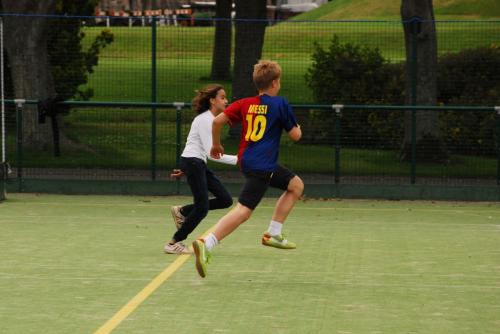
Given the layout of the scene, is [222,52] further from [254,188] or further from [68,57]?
[254,188]

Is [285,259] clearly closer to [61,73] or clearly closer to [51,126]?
[51,126]

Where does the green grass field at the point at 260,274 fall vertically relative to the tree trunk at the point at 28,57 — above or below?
below

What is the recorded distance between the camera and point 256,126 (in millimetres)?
11164

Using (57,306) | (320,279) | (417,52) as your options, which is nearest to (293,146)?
(417,52)

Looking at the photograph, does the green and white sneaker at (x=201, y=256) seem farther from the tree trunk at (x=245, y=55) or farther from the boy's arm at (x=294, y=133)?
the tree trunk at (x=245, y=55)

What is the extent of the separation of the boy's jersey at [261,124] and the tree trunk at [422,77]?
7.68 metres

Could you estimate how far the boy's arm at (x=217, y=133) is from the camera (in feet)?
36.6

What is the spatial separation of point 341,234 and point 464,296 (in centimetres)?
436

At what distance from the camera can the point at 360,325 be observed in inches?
354

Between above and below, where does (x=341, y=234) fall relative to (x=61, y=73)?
below

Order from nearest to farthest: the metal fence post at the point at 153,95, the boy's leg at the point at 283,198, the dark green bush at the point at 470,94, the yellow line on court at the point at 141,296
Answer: the yellow line on court at the point at 141,296, the boy's leg at the point at 283,198, the dark green bush at the point at 470,94, the metal fence post at the point at 153,95

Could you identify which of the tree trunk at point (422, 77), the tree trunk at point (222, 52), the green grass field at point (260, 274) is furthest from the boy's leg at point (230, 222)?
the tree trunk at point (222, 52)

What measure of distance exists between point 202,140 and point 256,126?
123cm

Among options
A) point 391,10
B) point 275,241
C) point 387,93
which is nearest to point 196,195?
point 275,241
